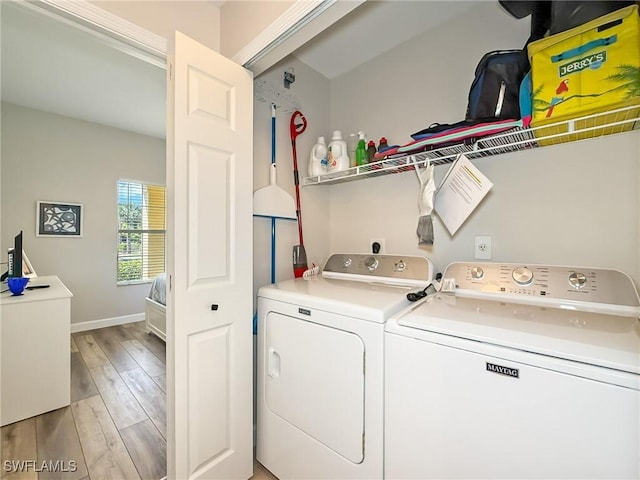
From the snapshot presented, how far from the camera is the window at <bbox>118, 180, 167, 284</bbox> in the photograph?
162 inches

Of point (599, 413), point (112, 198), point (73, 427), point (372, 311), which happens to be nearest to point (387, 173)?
point (372, 311)

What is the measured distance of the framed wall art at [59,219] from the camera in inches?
134

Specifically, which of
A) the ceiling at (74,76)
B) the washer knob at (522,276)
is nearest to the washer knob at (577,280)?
the washer knob at (522,276)

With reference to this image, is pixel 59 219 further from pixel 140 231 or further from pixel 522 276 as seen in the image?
pixel 522 276

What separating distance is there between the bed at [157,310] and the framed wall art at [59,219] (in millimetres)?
1322

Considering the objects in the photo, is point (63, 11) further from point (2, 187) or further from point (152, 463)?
point (2, 187)

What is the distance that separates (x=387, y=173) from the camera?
177cm

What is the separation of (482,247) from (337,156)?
0.99 metres

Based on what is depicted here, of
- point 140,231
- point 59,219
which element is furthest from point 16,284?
point 140,231

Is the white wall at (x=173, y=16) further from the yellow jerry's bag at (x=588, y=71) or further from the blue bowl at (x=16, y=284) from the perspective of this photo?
the blue bowl at (x=16, y=284)

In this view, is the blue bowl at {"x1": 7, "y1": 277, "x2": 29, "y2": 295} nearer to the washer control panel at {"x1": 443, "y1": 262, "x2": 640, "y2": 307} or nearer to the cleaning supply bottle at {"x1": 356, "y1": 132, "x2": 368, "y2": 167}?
the cleaning supply bottle at {"x1": 356, "y1": 132, "x2": 368, "y2": 167}

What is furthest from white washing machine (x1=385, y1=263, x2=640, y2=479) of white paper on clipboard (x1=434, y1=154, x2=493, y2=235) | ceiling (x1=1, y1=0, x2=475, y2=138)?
ceiling (x1=1, y1=0, x2=475, y2=138)

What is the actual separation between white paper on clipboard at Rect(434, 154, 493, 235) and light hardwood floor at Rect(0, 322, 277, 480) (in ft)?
5.45

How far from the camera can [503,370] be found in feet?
2.50
